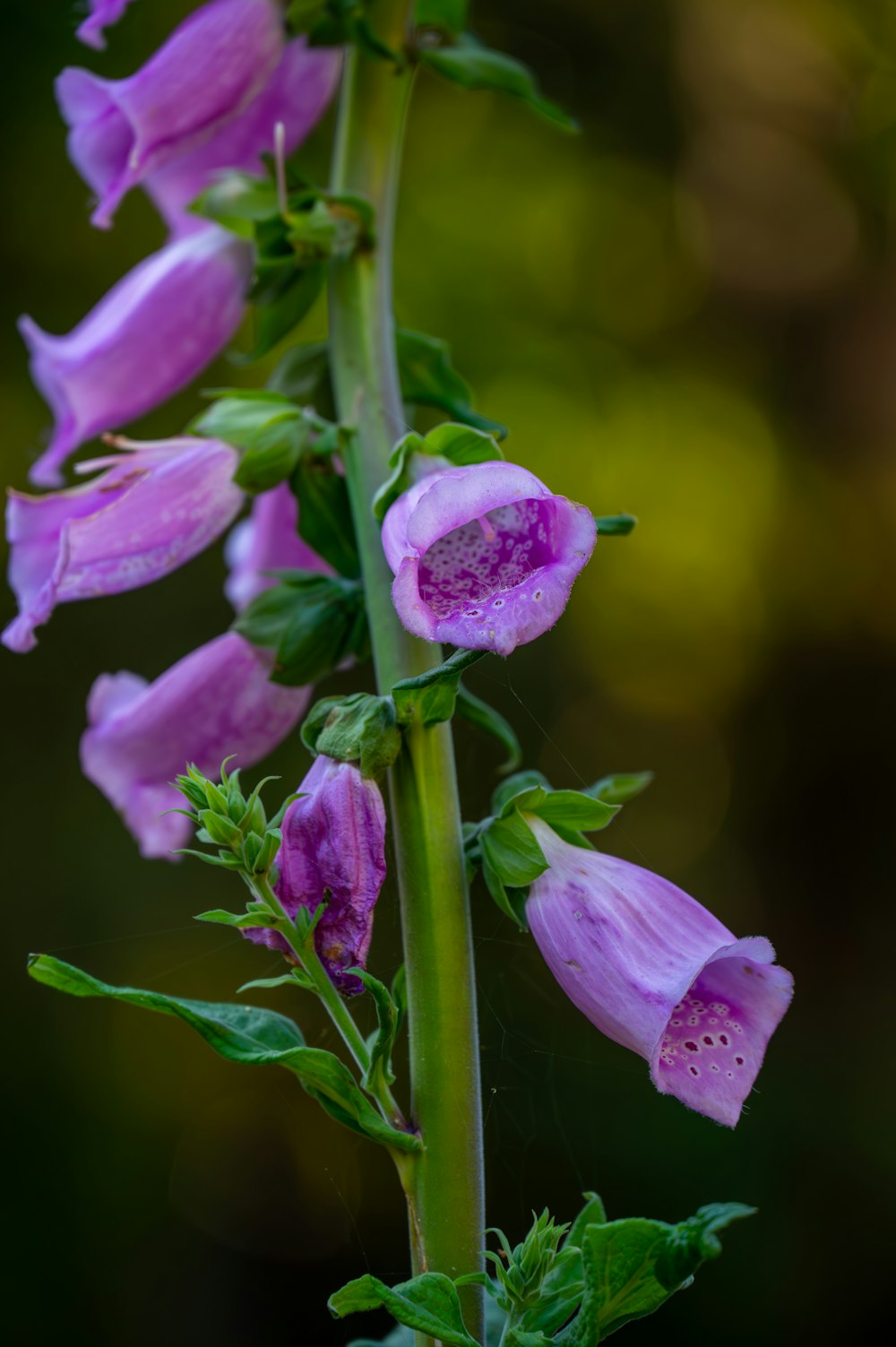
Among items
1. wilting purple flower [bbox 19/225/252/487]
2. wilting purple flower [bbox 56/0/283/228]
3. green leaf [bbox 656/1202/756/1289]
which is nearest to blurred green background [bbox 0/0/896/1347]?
wilting purple flower [bbox 19/225/252/487]

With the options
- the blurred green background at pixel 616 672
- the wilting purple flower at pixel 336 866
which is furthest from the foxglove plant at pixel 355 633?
the blurred green background at pixel 616 672

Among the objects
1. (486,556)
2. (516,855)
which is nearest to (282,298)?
(486,556)

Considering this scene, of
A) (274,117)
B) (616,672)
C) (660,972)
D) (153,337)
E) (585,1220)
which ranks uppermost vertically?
(274,117)

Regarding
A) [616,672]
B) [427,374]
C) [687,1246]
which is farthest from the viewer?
[616,672]

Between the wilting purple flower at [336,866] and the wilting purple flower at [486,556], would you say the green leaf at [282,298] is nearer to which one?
the wilting purple flower at [486,556]

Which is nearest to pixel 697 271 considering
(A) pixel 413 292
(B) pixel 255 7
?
(A) pixel 413 292

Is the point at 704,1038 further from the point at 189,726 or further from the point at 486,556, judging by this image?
the point at 189,726
